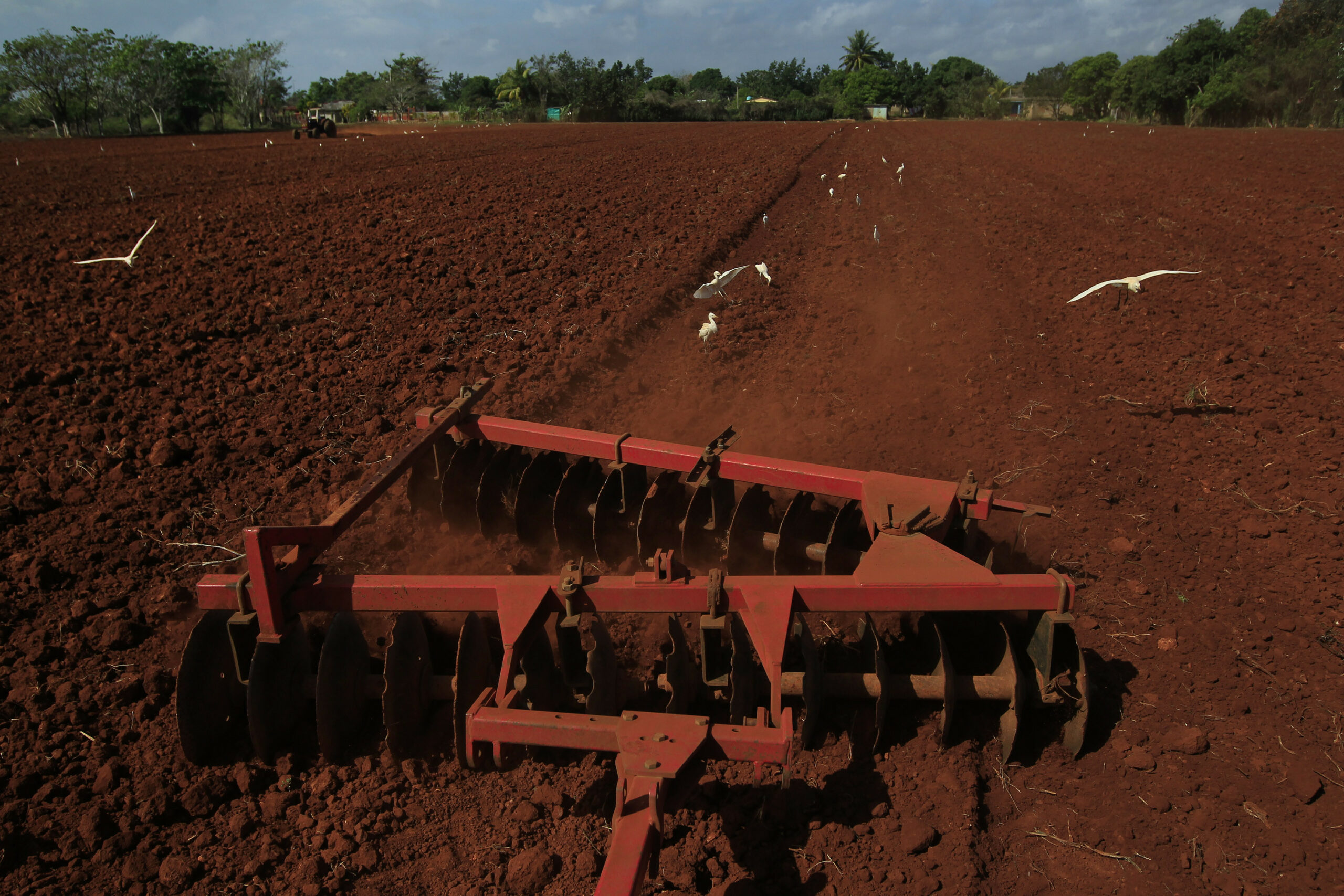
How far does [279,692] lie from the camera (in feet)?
9.05

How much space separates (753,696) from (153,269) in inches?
345

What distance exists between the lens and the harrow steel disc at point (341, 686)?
2.66m

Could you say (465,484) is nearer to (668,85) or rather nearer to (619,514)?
(619,514)

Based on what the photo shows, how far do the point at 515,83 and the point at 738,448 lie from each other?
236 feet

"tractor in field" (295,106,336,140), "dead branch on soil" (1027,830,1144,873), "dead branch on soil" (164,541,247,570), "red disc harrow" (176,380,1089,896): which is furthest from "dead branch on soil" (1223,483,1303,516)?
"tractor in field" (295,106,336,140)

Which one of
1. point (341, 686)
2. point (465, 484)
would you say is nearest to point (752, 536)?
point (465, 484)

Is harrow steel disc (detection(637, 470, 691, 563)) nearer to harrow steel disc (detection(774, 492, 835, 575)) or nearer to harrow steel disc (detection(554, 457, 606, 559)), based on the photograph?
harrow steel disc (detection(554, 457, 606, 559))

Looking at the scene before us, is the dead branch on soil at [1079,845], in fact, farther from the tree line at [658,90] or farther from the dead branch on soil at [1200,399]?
the tree line at [658,90]

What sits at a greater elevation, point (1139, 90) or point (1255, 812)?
point (1139, 90)

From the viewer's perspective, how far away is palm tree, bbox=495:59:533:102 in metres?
64.3

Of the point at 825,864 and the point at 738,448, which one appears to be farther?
the point at 738,448

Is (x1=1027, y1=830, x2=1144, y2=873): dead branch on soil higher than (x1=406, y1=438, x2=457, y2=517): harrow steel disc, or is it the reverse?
(x1=406, y1=438, x2=457, y2=517): harrow steel disc

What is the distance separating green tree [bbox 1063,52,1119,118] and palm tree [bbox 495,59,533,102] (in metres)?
45.0

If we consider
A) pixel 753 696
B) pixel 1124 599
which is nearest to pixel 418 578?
pixel 753 696
